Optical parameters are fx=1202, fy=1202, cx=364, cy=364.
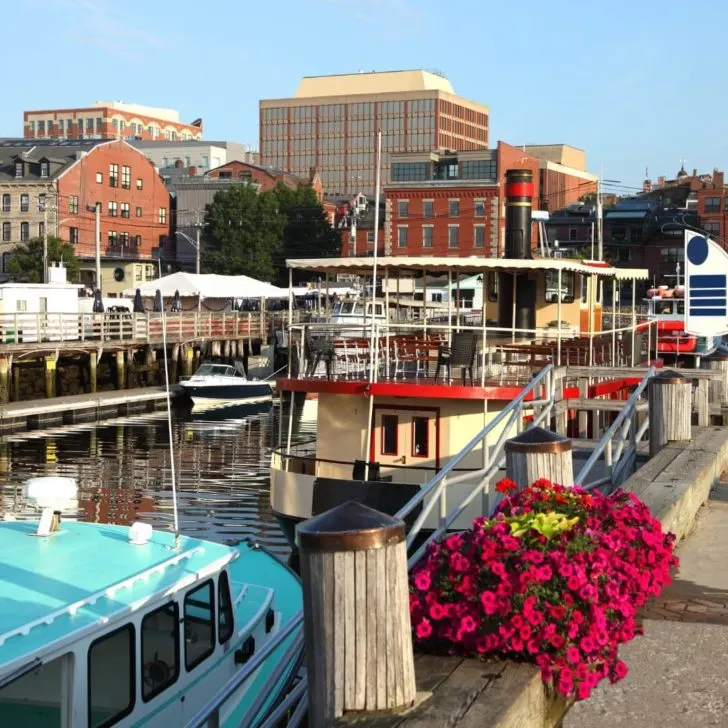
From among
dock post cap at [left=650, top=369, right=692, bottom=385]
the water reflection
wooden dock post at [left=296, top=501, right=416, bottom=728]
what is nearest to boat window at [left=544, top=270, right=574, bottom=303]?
the water reflection

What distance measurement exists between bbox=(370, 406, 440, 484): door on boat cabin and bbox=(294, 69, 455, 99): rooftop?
15127 cm

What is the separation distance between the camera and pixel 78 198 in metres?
93.7

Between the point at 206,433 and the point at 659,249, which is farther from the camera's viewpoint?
the point at 659,249

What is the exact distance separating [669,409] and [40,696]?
8.51 meters

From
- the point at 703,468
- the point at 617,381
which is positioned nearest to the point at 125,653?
the point at 703,468

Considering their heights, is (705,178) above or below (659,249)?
above

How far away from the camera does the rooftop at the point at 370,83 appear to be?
17050 cm

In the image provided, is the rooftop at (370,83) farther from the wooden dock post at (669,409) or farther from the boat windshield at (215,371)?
the wooden dock post at (669,409)

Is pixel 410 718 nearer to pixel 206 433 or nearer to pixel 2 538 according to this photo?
pixel 2 538

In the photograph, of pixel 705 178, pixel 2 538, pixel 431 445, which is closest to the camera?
pixel 2 538

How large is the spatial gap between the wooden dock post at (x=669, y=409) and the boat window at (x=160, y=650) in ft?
23.0

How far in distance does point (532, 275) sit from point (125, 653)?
54.7 feet

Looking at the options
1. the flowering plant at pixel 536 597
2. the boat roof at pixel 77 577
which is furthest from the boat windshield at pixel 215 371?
the flowering plant at pixel 536 597

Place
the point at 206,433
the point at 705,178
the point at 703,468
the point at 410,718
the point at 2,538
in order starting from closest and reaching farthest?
1. the point at 410,718
2. the point at 2,538
3. the point at 703,468
4. the point at 206,433
5. the point at 705,178
